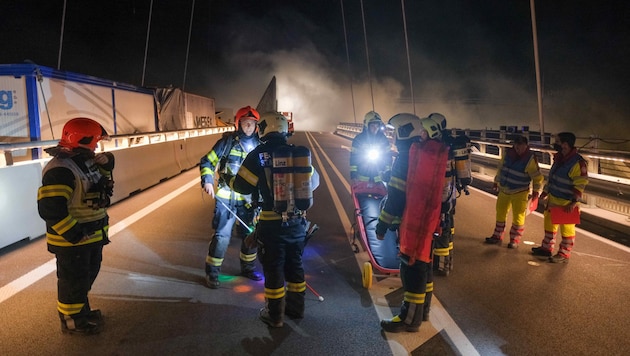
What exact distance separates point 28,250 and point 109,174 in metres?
2.83

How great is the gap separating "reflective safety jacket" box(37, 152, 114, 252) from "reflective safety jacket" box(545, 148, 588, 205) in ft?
17.2

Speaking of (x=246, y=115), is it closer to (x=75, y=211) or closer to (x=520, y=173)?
(x=75, y=211)

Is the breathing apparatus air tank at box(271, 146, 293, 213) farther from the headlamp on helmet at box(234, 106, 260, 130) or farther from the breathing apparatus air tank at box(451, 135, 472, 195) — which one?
the breathing apparatus air tank at box(451, 135, 472, 195)

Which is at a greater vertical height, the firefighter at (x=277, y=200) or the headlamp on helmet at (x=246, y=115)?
the headlamp on helmet at (x=246, y=115)

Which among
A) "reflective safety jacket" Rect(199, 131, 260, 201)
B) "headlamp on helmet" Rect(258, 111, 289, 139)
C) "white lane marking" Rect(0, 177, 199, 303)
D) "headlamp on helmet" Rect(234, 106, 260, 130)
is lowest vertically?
"white lane marking" Rect(0, 177, 199, 303)

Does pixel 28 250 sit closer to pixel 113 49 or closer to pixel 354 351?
pixel 354 351

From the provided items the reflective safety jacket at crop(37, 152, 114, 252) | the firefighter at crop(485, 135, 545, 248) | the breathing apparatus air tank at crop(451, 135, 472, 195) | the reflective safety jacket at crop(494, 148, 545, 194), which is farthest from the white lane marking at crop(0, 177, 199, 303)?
the reflective safety jacket at crop(494, 148, 545, 194)

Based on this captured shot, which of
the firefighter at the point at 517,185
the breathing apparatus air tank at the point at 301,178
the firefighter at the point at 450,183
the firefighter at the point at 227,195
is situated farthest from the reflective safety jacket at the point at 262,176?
the firefighter at the point at 517,185

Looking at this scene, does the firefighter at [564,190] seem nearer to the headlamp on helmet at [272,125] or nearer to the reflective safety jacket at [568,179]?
the reflective safety jacket at [568,179]

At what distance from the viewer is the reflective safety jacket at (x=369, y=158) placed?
6.27 meters

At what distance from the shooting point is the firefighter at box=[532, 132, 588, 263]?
5.61 metres

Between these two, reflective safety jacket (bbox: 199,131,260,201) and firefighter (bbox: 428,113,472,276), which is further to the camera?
reflective safety jacket (bbox: 199,131,260,201)

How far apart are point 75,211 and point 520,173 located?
5529 mm

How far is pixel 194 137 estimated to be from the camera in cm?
1672
